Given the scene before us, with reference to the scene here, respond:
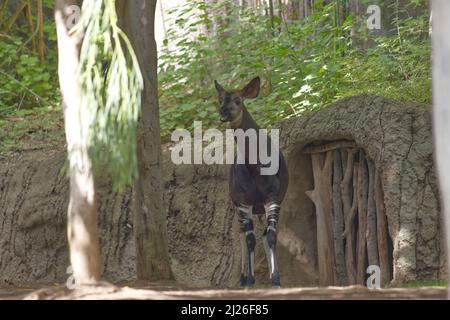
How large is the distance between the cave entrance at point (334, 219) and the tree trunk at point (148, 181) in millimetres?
2042

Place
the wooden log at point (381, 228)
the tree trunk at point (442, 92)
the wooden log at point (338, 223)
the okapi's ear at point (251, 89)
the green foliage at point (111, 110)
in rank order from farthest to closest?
the wooden log at point (338, 223) < the wooden log at point (381, 228) < the okapi's ear at point (251, 89) < the green foliage at point (111, 110) < the tree trunk at point (442, 92)

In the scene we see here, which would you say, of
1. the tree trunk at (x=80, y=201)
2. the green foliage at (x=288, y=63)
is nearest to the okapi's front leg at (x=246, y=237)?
the tree trunk at (x=80, y=201)

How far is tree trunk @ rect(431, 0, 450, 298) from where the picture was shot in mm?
5824

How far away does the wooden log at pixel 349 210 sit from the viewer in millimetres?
11047

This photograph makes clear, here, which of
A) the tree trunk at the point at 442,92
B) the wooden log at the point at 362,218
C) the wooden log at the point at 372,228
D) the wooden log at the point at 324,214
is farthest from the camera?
the wooden log at the point at 324,214

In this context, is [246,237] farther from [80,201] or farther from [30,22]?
[30,22]

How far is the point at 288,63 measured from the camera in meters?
15.2

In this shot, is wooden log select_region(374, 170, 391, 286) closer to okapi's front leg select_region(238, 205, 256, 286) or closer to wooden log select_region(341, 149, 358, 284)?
wooden log select_region(341, 149, 358, 284)

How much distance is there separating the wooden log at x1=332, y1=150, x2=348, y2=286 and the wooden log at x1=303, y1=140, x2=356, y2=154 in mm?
118

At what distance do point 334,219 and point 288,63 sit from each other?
4516 mm

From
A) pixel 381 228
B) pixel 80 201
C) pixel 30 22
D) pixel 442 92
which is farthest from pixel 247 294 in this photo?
pixel 30 22

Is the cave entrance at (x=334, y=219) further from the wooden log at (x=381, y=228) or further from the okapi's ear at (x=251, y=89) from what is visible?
the okapi's ear at (x=251, y=89)
